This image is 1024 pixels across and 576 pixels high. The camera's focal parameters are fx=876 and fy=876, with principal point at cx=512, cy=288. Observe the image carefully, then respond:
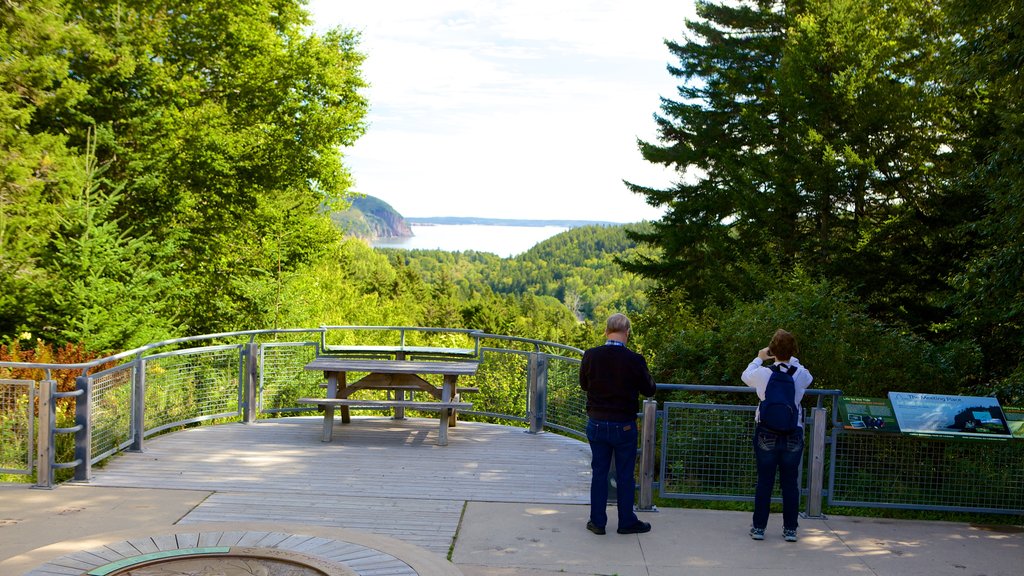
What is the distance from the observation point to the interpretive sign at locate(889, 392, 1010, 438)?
7.45m

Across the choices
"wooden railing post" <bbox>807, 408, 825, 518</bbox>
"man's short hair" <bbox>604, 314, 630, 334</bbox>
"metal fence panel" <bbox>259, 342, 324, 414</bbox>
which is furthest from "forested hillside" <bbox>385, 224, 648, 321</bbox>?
"man's short hair" <bbox>604, 314, 630, 334</bbox>

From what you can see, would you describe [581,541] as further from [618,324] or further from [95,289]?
[95,289]

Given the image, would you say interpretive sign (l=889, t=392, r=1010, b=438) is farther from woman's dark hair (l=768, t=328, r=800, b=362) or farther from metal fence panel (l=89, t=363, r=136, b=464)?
metal fence panel (l=89, t=363, r=136, b=464)

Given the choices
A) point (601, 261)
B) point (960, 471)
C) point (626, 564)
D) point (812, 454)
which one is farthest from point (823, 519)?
point (601, 261)

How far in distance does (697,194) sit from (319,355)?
22.4m

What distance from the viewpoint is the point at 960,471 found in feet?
26.0

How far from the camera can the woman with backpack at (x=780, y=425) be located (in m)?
6.68

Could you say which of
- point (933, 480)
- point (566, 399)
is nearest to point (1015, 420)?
point (933, 480)

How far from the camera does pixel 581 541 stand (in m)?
6.63

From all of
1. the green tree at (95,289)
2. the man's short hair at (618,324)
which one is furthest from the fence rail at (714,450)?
the green tree at (95,289)

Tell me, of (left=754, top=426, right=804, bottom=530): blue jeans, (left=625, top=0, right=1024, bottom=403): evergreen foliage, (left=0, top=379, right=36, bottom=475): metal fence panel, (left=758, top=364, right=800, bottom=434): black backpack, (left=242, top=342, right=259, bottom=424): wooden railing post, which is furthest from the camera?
(left=625, top=0, right=1024, bottom=403): evergreen foliage

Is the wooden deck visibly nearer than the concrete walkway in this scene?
No

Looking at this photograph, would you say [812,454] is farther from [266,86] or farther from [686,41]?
[686,41]

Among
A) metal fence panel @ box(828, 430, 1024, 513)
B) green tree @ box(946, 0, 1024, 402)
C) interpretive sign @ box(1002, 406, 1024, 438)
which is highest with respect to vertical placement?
green tree @ box(946, 0, 1024, 402)
